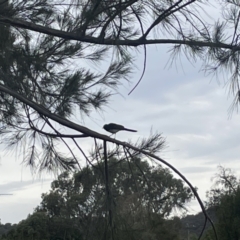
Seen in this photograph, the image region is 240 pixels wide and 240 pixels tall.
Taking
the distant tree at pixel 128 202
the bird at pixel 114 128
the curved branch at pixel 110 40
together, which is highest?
the curved branch at pixel 110 40

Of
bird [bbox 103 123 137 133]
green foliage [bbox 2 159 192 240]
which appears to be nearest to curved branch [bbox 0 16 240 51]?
bird [bbox 103 123 137 133]

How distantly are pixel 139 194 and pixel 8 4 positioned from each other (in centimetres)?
163

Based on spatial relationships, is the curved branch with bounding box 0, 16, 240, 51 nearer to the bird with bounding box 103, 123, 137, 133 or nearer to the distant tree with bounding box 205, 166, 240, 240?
the bird with bounding box 103, 123, 137, 133

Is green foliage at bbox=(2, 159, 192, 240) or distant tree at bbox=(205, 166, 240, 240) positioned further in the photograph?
distant tree at bbox=(205, 166, 240, 240)

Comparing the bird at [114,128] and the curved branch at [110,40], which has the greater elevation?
the curved branch at [110,40]

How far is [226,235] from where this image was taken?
1290 centimetres

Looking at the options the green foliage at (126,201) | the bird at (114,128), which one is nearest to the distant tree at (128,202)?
the green foliage at (126,201)

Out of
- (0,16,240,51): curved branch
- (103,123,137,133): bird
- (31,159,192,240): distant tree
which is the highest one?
(0,16,240,51): curved branch

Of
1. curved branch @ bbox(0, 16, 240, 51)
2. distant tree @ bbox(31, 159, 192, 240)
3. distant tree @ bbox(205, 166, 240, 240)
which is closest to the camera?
distant tree @ bbox(31, 159, 192, 240)

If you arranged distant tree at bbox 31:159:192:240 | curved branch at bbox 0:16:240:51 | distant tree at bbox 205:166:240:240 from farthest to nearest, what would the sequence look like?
distant tree at bbox 205:166:240:240 < curved branch at bbox 0:16:240:51 < distant tree at bbox 31:159:192:240

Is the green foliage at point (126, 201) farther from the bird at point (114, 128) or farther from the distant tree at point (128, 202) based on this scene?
the bird at point (114, 128)

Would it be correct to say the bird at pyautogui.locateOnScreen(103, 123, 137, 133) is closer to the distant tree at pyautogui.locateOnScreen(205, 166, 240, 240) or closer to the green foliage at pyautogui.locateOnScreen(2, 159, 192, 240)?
the green foliage at pyautogui.locateOnScreen(2, 159, 192, 240)

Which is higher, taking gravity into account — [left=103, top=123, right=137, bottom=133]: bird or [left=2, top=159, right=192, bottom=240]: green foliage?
[left=103, top=123, right=137, bottom=133]: bird

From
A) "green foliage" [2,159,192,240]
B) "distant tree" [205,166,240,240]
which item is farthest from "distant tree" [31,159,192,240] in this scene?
"distant tree" [205,166,240,240]
